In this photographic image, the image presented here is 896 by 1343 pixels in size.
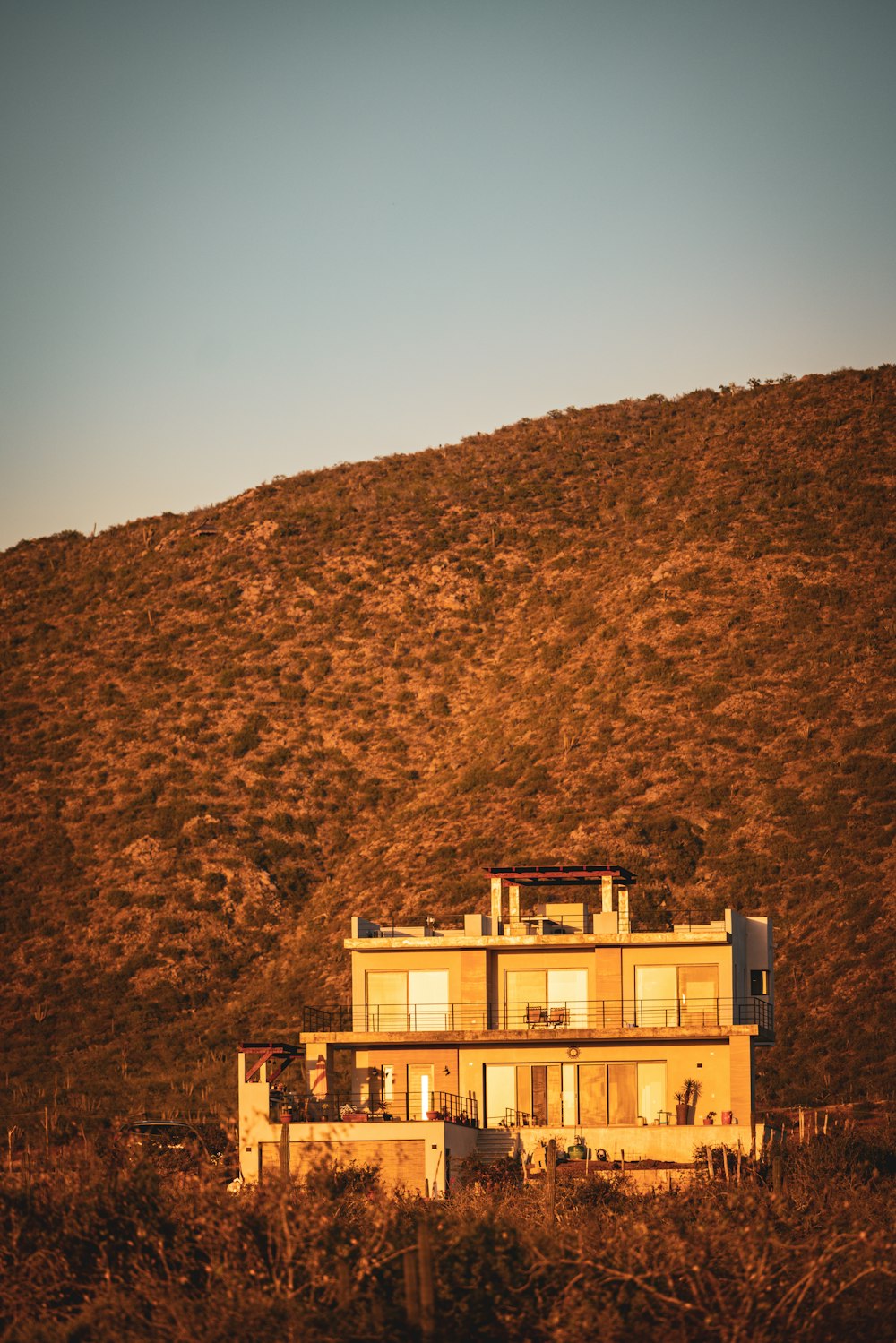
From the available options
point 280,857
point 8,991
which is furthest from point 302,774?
point 8,991

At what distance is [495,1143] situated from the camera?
42.4 m

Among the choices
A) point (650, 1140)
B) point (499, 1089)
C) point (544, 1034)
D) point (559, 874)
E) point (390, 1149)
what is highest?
point (559, 874)

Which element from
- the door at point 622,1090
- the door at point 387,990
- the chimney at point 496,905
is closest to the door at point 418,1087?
the door at point 387,990

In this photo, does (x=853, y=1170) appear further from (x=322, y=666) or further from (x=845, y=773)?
(x=322, y=666)

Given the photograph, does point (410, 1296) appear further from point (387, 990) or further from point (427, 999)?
point (387, 990)

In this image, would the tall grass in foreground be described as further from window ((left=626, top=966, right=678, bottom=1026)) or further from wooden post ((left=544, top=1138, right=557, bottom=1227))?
window ((left=626, top=966, right=678, bottom=1026))

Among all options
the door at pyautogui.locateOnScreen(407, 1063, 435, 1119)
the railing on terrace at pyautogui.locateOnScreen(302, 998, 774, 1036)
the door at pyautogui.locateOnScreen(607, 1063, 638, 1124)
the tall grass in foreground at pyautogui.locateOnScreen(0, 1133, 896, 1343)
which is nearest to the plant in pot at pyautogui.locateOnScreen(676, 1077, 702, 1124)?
the door at pyautogui.locateOnScreen(607, 1063, 638, 1124)

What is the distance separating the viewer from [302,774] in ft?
297

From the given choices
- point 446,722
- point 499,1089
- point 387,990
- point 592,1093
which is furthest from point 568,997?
point 446,722

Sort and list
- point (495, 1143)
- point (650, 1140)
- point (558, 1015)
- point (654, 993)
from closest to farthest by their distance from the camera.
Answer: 1. point (650, 1140)
2. point (495, 1143)
3. point (654, 993)
4. point (558, 1015)

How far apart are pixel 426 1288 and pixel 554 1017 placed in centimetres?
2298

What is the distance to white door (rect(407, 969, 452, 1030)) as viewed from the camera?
45344 mm

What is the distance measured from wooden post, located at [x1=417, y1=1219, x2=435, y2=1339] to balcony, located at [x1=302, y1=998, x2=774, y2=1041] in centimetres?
2130

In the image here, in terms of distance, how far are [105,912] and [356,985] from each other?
3660 centimetres
